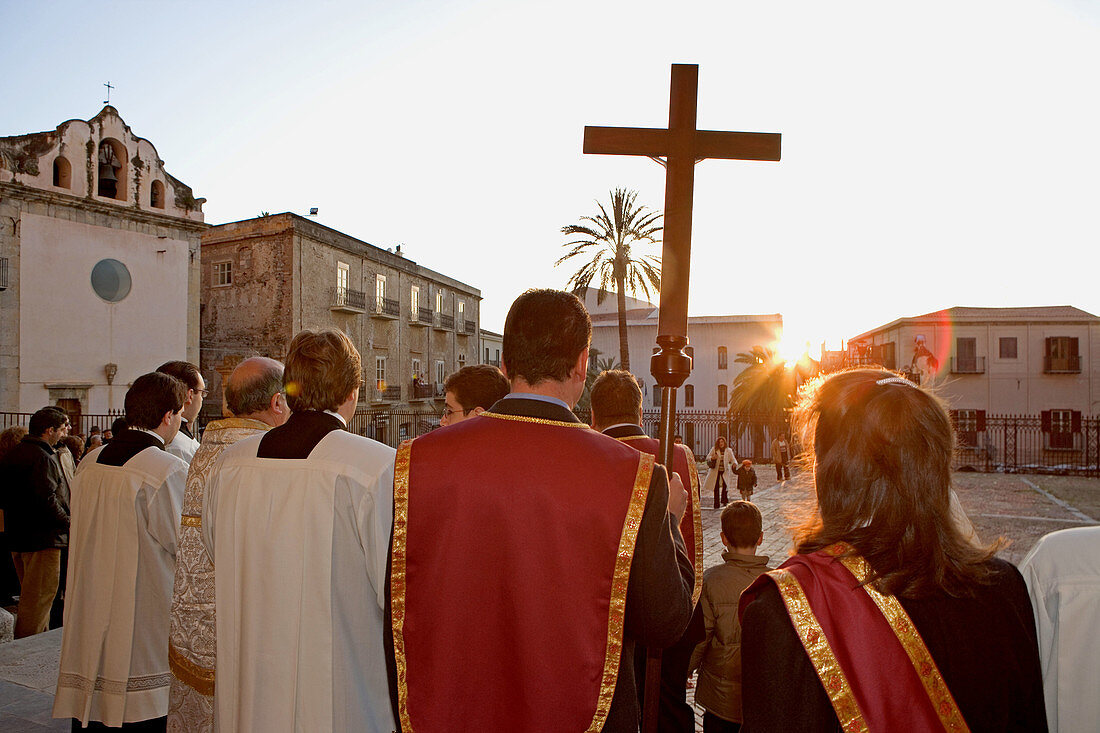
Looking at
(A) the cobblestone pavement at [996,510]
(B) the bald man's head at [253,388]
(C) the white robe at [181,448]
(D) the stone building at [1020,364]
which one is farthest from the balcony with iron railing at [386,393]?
(B) the bald man's head at [253,388]

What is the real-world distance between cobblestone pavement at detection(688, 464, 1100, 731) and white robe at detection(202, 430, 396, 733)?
712 cm

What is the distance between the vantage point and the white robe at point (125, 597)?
11.5 ft

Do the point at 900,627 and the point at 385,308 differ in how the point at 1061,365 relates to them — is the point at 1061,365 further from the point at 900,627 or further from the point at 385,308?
the point at 900,627

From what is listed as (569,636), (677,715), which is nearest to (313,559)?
(569,636)

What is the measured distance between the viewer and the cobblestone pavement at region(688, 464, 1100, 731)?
1151 cm

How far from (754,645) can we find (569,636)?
0.69m

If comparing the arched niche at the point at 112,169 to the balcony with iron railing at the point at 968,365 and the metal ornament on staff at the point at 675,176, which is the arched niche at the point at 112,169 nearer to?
the metal ornament on staff at the point at 675,176

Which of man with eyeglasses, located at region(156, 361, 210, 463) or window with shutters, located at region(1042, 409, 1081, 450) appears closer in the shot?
man with eyeglasses, located at region(156, 361, 210, 463)

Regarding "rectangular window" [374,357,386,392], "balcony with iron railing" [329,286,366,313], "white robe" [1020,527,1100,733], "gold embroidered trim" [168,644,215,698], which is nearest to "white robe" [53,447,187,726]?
"gold embroidered trim" [168,644,215,698]

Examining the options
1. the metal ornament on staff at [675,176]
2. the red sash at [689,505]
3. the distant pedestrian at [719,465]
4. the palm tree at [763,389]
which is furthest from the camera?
the palm tree at [763,389]

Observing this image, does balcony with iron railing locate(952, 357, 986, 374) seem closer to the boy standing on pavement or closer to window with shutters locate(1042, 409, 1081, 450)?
window with shutters locate(1042, 409, 1081, 450)

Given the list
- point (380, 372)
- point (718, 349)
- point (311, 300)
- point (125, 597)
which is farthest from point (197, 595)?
point (718, 349)

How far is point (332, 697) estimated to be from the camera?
8.70ft

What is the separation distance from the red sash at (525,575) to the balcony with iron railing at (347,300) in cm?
2747
